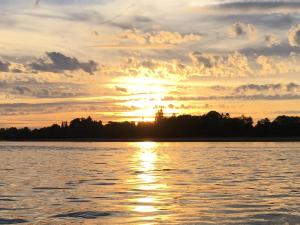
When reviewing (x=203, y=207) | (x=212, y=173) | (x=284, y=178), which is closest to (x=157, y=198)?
(x=203, y=207)

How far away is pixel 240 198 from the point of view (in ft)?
105

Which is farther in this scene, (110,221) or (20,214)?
(20,214)

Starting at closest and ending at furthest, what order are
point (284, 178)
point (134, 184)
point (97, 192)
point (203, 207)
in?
point (203, 207) < point (97, 192) < point (134, 184) < point (284, 178)

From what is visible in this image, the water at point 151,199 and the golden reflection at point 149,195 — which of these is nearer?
the water at point 151,199

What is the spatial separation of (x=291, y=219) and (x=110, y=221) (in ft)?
24.8

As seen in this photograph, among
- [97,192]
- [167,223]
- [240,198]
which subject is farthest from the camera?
[97,192]

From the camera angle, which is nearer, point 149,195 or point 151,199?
point 151,199

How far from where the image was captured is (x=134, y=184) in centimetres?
4103

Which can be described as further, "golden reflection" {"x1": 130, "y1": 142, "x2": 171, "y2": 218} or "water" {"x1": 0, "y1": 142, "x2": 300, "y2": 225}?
"golden reflection" {"x1": 130, "y1": 142, "x2": 171, "y2": 218}

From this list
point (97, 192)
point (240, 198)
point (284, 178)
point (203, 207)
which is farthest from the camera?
point (284, 178)

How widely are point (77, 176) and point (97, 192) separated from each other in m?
13.3

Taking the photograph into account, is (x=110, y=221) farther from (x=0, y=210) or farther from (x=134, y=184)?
(x=134, y=184)

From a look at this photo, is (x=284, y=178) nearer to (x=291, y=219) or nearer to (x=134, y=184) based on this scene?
(x=134, y=184)

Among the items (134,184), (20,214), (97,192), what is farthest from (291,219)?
(134,184)
